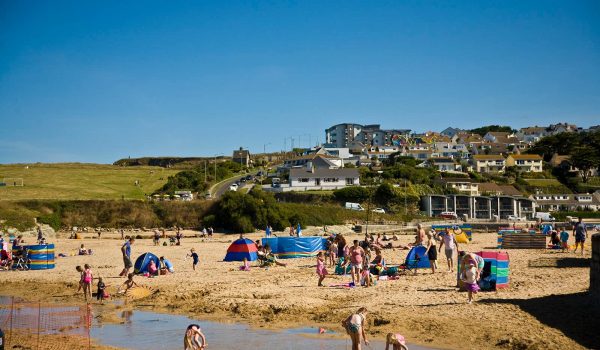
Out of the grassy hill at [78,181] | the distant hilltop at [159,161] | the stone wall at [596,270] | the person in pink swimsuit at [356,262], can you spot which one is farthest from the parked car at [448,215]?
the distant hilltop at [159,161]

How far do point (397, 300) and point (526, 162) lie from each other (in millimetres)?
96506

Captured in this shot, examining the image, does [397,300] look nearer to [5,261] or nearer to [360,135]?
[5,261]

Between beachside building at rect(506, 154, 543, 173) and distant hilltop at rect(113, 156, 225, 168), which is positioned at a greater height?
distant hilltop at rect(113, 156, 225, 168)

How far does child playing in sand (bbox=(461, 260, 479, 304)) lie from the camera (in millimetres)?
15625

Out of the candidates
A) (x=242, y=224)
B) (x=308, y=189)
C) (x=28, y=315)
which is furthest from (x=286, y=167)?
(x=28, y=315)

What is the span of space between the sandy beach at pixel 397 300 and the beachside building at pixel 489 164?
80.6 m

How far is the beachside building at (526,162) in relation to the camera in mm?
104938

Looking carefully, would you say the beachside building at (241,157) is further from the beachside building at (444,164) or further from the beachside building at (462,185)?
the beachside building at (462,185)

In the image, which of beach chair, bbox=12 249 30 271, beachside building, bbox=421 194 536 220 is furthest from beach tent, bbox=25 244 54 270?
beachside building, bbox=421 194 536 220

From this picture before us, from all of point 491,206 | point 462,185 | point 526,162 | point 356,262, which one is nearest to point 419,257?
point 356,262

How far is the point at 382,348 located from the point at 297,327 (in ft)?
9.74

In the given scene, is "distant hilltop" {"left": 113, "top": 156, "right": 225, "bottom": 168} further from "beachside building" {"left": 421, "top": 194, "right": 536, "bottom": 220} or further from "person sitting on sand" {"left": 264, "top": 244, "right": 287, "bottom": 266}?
"person sitting on sand" {"left": 264, "top": 244, "right": 287, "bottom": 266}

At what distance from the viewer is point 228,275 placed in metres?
24.0

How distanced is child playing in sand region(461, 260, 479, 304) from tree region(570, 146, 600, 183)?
91149 millimetres
